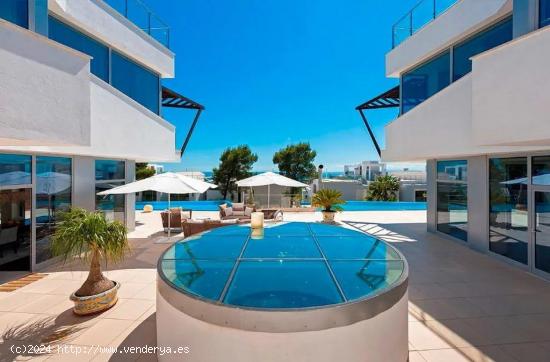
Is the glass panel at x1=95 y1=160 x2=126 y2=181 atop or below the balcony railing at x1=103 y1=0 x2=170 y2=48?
below

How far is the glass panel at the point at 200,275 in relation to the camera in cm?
294

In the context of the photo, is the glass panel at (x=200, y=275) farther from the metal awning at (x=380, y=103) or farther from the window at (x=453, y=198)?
the metal awning at (x=380, y=103)

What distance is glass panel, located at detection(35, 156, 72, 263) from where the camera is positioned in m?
7.78

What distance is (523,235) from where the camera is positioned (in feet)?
25.4

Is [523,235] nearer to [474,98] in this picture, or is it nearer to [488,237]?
[488,237]

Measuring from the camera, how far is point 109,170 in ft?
36.1

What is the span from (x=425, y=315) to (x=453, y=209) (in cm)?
752

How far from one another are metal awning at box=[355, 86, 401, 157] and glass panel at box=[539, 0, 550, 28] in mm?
7624

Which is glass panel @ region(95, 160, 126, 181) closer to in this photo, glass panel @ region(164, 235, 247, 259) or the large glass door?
glass panel @ region(164, 235, 247, 259)

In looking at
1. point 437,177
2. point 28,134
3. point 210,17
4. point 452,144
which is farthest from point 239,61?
point 28,134

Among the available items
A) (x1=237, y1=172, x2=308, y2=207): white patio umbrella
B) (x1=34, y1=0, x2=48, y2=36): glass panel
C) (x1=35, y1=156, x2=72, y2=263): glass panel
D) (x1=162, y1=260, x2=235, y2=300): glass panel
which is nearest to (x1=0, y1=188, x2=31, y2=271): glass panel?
(x1=35, y1=156, x2=72, y2=263): glass panel

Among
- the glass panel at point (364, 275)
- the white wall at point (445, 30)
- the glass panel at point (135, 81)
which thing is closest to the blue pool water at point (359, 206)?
the glass panel at point (135, 81)

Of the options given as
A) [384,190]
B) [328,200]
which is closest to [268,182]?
[328,200]

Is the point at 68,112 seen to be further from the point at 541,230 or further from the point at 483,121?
the point at 541,230
